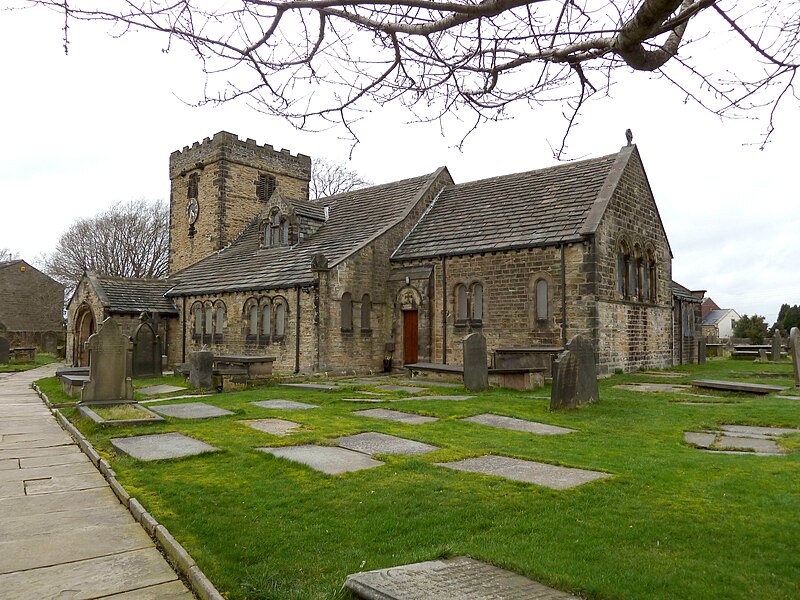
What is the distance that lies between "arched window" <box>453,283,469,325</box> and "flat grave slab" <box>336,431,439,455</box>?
1278 cm

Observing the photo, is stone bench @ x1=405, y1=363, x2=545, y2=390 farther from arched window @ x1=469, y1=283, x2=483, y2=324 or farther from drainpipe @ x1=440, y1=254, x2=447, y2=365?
drainpipe @ x1=440, y1=254, x2=447, y2=365

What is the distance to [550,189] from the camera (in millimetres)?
21734

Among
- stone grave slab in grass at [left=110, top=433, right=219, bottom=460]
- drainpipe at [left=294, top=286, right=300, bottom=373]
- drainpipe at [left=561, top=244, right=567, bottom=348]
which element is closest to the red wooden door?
drainpipe at [left=294, top=286, right=300, bottom=373]

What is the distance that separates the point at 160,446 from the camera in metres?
8.12

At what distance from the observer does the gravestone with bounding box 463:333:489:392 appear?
47.9 ft

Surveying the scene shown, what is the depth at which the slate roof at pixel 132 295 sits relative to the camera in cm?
2677

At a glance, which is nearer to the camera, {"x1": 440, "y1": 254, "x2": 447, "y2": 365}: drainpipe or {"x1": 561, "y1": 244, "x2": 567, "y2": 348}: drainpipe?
{"x1": 561, "y1": 244, "x2": 567, "y2": 348}: drainpipe

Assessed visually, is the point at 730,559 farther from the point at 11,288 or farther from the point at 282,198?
the point at 11,288

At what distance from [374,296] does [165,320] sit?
39.2 feet

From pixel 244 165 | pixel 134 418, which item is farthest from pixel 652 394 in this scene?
pixel 244 165

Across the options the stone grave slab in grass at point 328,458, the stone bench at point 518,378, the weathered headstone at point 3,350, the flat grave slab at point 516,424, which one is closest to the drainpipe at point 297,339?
the stone bench at point 518,378

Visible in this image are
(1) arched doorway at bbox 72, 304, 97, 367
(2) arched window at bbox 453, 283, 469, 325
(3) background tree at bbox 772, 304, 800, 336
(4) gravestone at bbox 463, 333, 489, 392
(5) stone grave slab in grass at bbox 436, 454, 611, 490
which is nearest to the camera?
(5) stone grave slab in grass at bbox 436, 454, 611, 490

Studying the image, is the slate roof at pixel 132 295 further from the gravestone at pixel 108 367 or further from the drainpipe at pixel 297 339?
the gravestone at pixel 108 367

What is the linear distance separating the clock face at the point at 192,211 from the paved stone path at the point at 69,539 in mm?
28318
